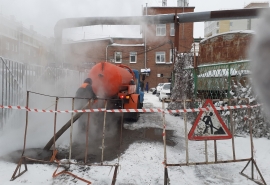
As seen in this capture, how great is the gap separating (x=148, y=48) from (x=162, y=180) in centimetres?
2752

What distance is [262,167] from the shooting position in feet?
16.4

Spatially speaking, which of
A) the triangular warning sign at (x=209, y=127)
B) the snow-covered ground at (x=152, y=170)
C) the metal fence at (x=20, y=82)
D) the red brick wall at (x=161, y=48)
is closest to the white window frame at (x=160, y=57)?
the red brick wall at (x=161, y=48)

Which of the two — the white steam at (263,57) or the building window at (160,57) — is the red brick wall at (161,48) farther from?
the white steam at (263,57)

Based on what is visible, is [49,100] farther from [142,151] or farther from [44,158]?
[142,151]

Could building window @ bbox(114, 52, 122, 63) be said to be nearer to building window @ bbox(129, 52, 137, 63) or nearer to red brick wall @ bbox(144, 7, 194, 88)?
building window @ bbox(129, 52, 137, 63)

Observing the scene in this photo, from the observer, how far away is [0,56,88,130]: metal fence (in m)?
6.80

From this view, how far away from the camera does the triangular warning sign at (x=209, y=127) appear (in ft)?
14.7

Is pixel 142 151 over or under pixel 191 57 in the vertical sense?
under

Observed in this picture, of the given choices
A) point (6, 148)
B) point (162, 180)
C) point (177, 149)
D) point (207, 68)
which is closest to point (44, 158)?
point (6, 148)

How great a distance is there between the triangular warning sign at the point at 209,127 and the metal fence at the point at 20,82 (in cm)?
523

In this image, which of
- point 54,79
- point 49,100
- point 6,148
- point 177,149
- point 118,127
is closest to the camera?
point 6,148

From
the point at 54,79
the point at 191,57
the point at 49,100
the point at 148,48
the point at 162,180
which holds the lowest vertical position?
the point at 162,180

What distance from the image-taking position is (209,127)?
4500 millimetres

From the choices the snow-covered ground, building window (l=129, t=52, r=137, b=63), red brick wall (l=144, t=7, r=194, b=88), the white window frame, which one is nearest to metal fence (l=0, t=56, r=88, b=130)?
the snow-covered ground
